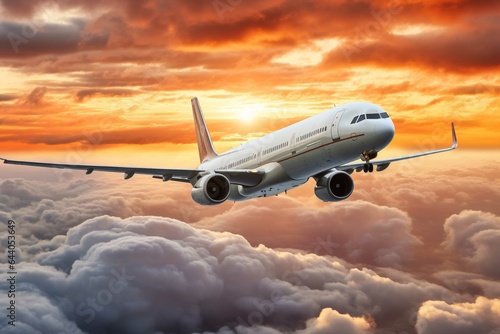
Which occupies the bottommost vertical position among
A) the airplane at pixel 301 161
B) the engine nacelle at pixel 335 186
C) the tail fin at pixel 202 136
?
the engine nacelle at pixel 335 186

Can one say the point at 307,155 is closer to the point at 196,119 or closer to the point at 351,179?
the point at 351,179

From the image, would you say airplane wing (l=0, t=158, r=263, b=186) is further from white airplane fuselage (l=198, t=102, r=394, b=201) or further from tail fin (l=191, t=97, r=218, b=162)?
tail fin (l=191, t=97, r=218, b=162)

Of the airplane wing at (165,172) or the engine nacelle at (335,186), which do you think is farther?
the engine nacelle at (335,186)

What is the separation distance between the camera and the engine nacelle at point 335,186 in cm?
6218

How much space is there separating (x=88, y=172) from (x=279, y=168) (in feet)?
53.0

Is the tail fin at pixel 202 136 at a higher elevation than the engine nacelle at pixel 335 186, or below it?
higher

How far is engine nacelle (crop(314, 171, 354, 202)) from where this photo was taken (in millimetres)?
62184

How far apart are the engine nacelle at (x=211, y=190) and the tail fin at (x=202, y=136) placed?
2084cm

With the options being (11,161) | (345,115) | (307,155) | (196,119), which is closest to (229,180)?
(307,155)

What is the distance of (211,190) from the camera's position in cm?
A: 6116

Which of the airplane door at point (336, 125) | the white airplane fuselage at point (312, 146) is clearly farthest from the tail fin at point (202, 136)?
the airplane door at point (336, 125)

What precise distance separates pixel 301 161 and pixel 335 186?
7.47m

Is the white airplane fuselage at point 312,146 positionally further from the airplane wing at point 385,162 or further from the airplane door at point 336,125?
the airplane wing at point 385,162

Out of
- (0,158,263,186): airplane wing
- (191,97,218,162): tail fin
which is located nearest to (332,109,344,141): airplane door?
(0,158,263,186): airplane wing
